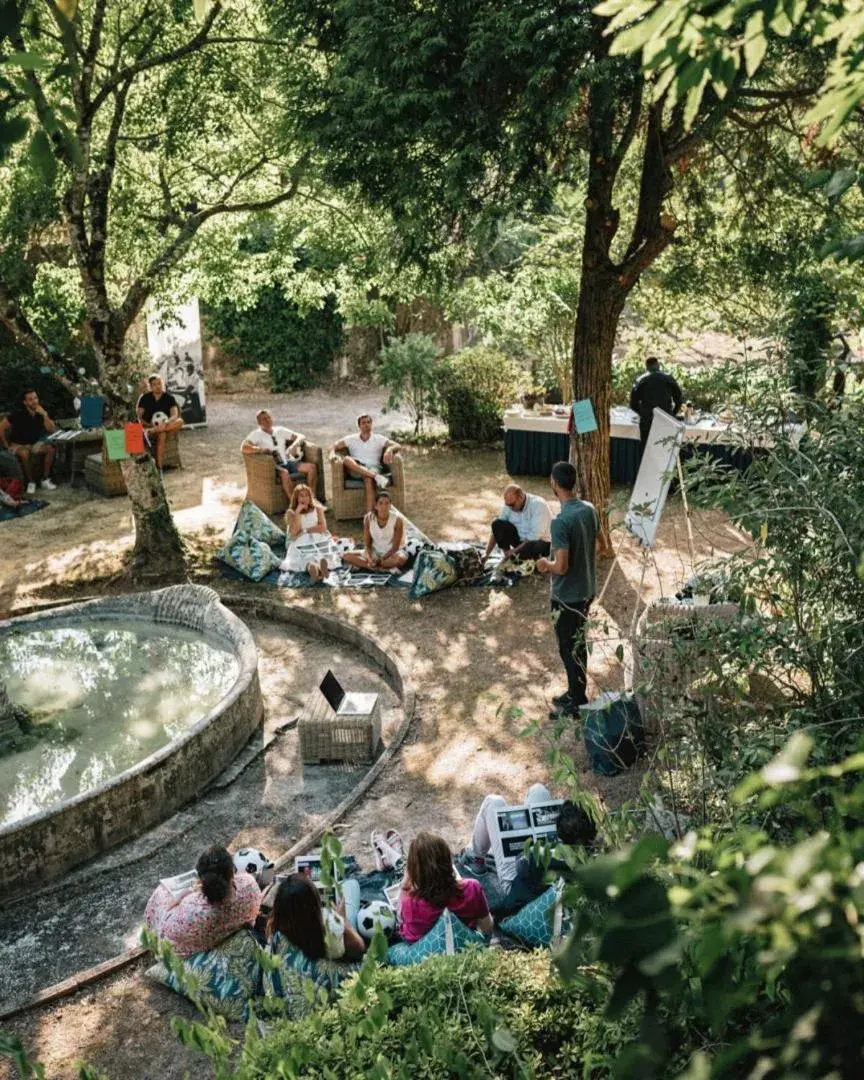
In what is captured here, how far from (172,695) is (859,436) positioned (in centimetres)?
532

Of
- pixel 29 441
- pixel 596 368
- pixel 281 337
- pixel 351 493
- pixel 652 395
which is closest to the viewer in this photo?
pixel 596 368

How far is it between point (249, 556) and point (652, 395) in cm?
493

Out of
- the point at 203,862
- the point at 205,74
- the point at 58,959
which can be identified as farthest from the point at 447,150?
the point at 58,959

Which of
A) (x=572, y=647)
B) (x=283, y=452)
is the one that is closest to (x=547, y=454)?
(x=283, y=452)

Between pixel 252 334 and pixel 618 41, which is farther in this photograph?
pixel 252 334

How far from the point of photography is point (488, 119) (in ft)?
26.5

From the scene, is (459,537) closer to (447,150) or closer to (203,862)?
(447,150)

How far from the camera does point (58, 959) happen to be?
18.2ft

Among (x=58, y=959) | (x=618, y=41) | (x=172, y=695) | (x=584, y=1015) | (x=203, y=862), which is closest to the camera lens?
(x=618, y=41)

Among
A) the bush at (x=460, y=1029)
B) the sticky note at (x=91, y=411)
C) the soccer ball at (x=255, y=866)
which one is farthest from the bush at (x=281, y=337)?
the bush at (x=460, y=1029)

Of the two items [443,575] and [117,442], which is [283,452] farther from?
[443,575]

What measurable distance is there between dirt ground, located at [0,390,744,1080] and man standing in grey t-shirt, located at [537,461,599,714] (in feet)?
0.86

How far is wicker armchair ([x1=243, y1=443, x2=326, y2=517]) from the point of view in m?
12.2

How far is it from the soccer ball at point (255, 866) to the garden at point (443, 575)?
0.05 feet
